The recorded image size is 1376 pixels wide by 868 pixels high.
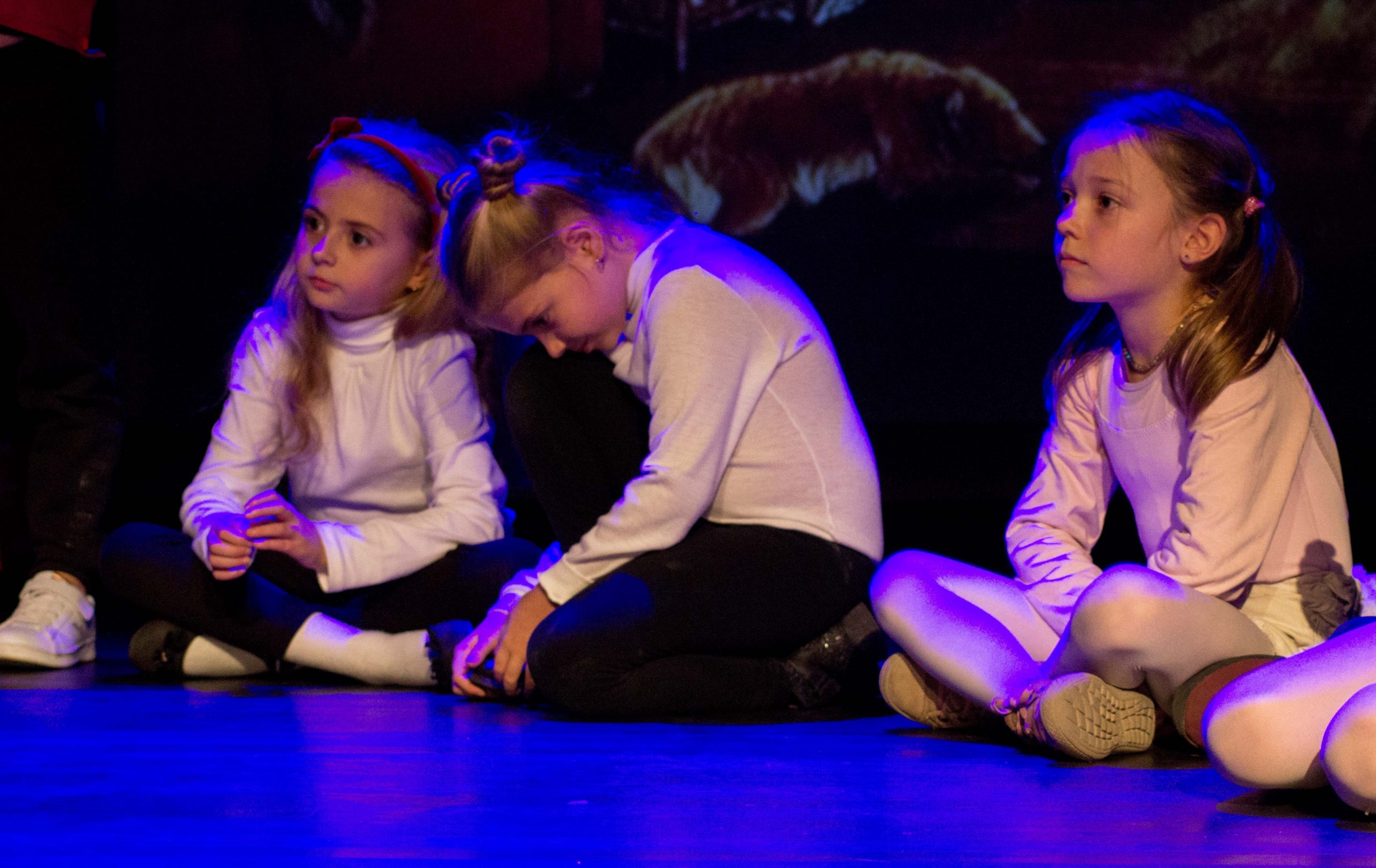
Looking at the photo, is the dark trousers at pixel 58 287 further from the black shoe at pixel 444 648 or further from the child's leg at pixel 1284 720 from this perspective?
the child's leg at pixel 1284 720

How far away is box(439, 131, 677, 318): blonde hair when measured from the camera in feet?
5.00

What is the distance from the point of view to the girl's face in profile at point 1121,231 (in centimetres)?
134

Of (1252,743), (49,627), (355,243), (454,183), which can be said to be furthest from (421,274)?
(1252,743)

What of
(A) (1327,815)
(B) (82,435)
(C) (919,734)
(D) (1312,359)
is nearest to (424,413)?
(B) (82,435)

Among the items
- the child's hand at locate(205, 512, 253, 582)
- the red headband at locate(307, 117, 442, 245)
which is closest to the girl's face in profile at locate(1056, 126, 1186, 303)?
the red headband at locate(307, 117, 442, 245)

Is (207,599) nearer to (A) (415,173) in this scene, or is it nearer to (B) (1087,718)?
(A) (415,173)

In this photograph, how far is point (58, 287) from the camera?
6.36 feet

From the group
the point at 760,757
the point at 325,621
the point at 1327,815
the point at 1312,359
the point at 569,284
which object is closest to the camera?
the point at 1327,815

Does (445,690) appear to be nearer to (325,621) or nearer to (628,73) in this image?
(325,621)

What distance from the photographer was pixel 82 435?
1.96m

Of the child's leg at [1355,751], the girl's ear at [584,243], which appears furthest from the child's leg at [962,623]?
the girl's ear at [584,243]

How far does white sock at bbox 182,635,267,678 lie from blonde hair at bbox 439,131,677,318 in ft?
1.83

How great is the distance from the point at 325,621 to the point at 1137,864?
117 cm

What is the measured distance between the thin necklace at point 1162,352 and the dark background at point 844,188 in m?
1.25
